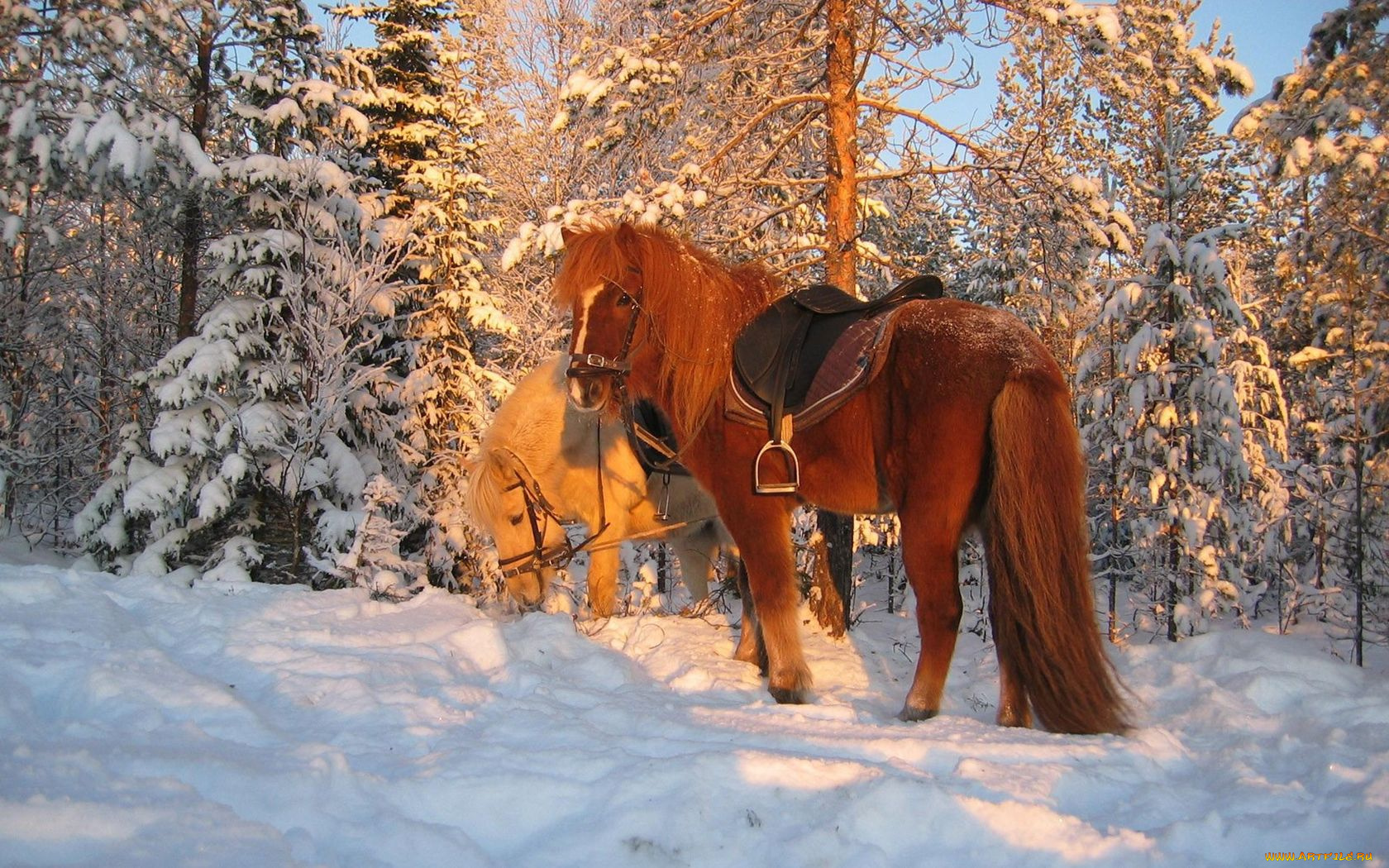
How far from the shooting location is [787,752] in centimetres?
292

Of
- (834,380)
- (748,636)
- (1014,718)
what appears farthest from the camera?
(748,636)

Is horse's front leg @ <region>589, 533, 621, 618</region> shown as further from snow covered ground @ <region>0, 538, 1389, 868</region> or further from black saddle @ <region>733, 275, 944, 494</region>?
black saddle @ <region>733, 275, 944, 494</region>

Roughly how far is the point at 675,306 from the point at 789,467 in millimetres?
1159

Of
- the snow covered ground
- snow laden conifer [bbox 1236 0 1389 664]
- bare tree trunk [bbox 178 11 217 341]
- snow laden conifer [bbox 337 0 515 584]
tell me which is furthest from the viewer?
bare tree trunk [bbox 178 11 217 341]

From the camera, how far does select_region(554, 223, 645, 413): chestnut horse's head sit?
447 cm

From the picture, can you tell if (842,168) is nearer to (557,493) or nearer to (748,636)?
(557,493)

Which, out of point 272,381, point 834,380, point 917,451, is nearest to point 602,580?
point 834,380

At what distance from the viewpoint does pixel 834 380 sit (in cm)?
423

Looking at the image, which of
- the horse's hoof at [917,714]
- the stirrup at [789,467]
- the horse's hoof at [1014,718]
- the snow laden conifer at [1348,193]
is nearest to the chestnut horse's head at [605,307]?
the stirrup at [789,467]

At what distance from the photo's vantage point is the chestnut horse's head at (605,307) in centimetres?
447

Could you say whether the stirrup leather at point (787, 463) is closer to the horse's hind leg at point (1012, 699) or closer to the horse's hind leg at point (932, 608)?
the horse's hind leg at point (932, 608)

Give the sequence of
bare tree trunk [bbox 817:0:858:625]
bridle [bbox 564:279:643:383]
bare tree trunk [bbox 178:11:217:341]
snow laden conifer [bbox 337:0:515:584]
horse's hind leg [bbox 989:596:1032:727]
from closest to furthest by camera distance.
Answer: horse's hind leg [bbox 989:596:1032:727] → bridle [bbox 564:279:643:383] → bare tree trunk [bbox 817:0:858:625] → snow laden conifer [bbox 337:0:515:584] → bare tree trunk [bbox 178:11:217:341]

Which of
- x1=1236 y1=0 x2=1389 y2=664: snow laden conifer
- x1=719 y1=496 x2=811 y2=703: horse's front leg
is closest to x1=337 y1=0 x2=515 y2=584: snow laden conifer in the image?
x1=719 y1=496 x2=811 y2=703: horse's front leg

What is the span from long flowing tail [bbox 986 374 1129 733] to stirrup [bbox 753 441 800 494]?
1066 millimetres
